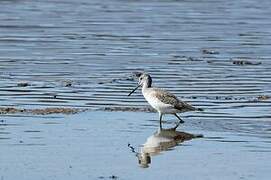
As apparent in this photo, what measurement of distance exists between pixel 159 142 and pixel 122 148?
970 mm

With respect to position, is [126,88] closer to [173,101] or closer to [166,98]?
[166,98]

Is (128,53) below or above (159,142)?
below

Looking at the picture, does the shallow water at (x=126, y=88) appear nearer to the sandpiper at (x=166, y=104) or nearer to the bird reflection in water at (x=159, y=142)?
the bird reflection in water at (x=159, y=142)

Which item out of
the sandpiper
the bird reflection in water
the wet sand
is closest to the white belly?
the sandpiper

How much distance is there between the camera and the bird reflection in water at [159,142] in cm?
1483

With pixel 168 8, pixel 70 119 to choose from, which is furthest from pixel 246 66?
pixel 168 8

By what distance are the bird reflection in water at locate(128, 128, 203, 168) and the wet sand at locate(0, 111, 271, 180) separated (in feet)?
0.07

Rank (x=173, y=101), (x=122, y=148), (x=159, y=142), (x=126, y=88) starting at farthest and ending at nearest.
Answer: (x=126, y=88), (x=173, y=101), (x=159, y=142), (x=122, y=148)

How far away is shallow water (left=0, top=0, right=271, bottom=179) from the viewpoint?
14297 mm

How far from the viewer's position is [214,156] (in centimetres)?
1482

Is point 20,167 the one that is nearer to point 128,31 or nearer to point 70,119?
point 70,119

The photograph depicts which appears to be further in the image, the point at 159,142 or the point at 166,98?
the point at 166,98

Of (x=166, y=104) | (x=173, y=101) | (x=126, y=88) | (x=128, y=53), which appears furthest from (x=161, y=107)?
(x=128, y=53)

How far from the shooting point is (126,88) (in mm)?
22031
